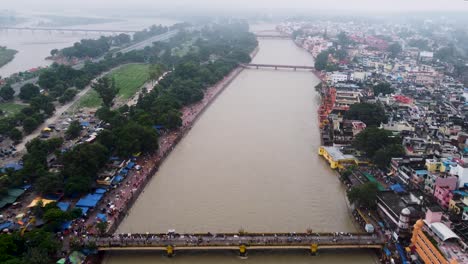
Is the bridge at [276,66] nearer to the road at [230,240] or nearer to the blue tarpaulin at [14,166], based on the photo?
the blue tarpaulin at [14,166]

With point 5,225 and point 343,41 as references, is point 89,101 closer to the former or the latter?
point 5,225

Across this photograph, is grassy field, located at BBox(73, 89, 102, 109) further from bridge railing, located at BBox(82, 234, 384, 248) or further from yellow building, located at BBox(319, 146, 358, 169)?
bridge railing, located at BBox(82, 234, 384, 248)

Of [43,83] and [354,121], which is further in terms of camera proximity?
[43,83]

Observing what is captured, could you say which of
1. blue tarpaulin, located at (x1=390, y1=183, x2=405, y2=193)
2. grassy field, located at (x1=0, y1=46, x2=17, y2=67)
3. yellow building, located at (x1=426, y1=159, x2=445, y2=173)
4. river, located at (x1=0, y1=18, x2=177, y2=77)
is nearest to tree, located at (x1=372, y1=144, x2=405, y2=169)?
yellow building, located at (x1=426, y1=159, x2=445, y2=173)

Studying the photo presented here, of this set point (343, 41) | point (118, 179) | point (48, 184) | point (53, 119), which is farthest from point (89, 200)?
point (343, 41)

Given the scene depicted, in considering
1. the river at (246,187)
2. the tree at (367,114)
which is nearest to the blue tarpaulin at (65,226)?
the river at (246,187)

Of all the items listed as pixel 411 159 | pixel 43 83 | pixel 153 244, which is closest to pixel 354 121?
pixel 411 159

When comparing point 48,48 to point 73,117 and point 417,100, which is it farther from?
point 417,100
